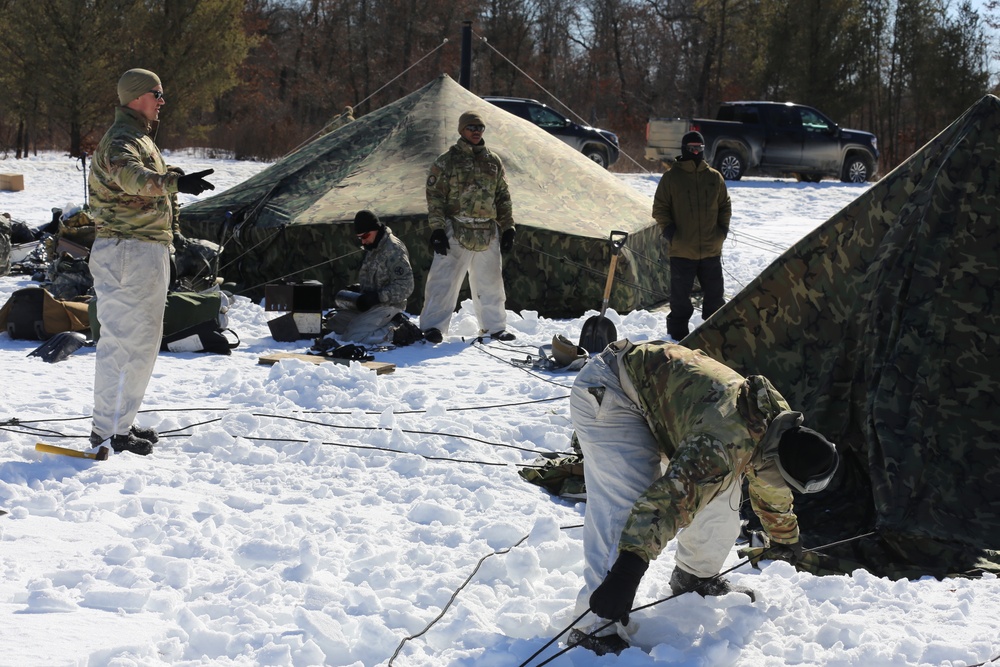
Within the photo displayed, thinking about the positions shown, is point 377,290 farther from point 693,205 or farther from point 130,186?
point 130,186

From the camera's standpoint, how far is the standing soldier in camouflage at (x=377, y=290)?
8.55 m

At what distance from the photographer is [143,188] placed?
5.04m

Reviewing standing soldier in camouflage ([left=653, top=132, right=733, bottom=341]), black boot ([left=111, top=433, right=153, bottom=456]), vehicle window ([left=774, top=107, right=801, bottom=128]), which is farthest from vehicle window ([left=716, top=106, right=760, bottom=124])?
black boot ([left=111, top=433, right=153, bottom=456])

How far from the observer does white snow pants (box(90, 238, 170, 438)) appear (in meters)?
5.16

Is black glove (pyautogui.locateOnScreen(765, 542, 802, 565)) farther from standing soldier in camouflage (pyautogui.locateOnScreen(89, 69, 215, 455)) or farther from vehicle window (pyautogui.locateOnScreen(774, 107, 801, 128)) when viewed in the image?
vehicle window (pyautogui.locateOnScreen(774, 107, 801, 128))

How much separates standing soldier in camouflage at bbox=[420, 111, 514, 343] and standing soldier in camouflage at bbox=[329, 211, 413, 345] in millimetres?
277

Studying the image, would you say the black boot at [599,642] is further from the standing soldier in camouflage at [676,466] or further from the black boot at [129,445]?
the black boot at [129,445]

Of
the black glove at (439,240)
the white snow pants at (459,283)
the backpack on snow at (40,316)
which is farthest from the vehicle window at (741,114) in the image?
the backpack on snow at (40,316)

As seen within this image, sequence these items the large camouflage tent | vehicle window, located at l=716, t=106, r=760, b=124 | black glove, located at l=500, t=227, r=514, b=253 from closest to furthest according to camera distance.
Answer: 1. the large camouflage tent
2. black glove, located at l=500, t=227, r=514, b=253
3. vehicle window, located at l=716, t=106, r=760, b=124

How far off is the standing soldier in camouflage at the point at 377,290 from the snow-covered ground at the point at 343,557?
5.21 feet

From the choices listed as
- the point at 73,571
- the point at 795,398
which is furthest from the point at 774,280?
the point at 73,571

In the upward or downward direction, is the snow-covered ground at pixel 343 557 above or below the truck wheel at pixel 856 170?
below

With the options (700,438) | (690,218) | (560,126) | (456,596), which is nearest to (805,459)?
(700,438)

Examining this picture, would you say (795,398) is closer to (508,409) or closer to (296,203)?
(508,409)
